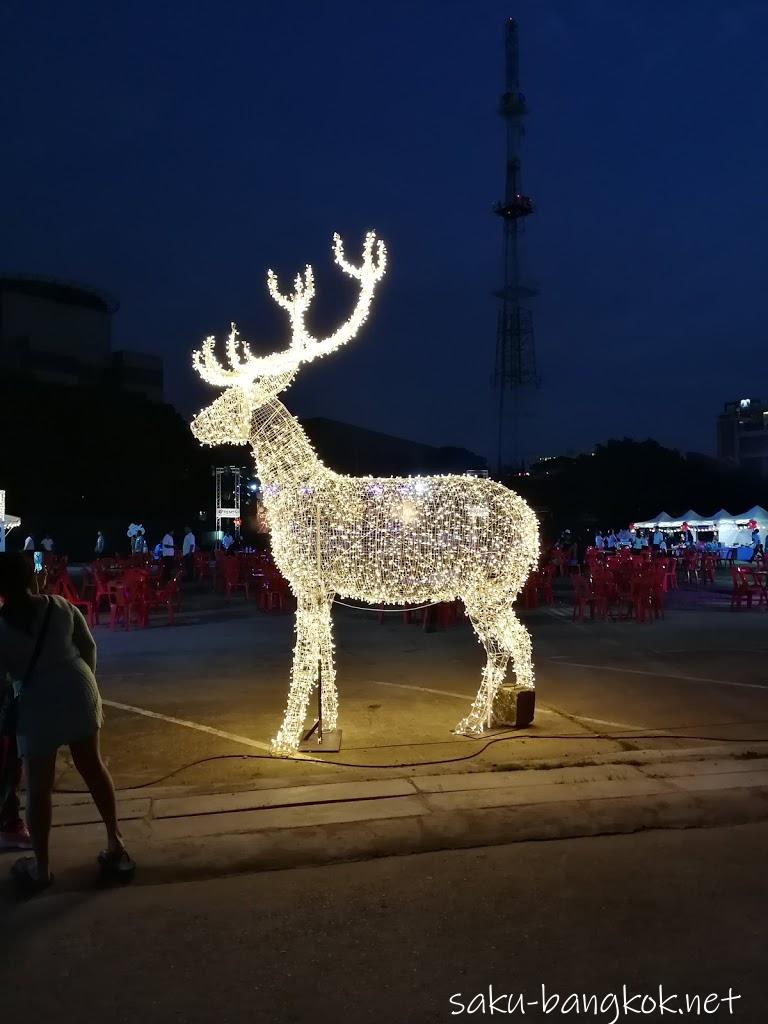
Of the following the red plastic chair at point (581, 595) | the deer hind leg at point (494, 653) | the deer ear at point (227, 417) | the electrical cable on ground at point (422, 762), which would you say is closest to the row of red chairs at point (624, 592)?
the red plastic chair at point (581, 595)

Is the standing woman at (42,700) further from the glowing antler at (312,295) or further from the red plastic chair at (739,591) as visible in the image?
the red plastic chair at (739,591)

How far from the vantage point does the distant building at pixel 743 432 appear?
86250mm

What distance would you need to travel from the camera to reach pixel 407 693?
758 centimetres

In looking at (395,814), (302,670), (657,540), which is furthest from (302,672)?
(657,540)

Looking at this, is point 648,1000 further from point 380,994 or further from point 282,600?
point 282,600

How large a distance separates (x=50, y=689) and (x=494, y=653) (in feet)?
11.2

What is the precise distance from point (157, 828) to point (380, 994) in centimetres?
193

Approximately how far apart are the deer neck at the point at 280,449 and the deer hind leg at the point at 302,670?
35.8 inches

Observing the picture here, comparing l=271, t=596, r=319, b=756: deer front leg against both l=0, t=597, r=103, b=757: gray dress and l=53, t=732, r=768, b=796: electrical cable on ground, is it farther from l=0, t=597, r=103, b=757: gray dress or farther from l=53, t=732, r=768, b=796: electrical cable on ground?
l=0, t=597, r=103, b=757: gray dress

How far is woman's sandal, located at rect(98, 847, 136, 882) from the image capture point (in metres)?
3.83

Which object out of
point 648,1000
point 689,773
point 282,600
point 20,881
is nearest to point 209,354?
point 20,881

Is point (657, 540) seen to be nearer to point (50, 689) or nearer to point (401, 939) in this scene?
point (401, 939)

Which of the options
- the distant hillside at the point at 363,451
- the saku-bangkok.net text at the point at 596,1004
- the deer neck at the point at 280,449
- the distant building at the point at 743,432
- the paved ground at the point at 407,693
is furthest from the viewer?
the distant building at the point at 743,432

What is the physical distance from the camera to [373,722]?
257 inches
